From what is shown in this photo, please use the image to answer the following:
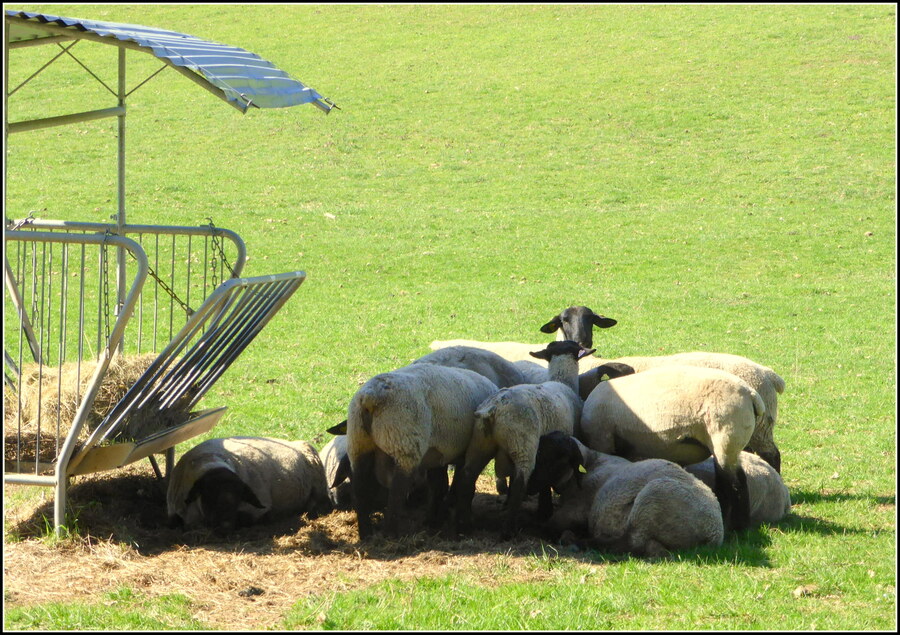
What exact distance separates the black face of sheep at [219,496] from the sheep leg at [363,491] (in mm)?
876

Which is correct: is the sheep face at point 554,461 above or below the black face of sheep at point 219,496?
above

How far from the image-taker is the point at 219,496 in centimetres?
755

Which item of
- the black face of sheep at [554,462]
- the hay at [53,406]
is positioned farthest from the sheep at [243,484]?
the black face of sheep at [554,462]

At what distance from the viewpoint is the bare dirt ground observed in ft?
20.0

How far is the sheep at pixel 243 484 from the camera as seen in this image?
24.8ft

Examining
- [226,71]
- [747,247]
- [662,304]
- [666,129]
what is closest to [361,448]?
[226,71]

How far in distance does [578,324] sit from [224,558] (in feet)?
16.4

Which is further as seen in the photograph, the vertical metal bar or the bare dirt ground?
the vertical metal bar

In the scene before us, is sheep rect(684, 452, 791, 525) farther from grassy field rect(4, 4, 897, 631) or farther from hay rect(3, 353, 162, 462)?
hay rect(3, 353, 162, 462)

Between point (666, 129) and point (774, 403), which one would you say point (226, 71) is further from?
point (666, 129)

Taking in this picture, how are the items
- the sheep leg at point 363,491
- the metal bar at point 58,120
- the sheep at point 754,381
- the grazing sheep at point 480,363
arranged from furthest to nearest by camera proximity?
1. the grazing sheep at point 480,363
2. the sheep at point 754,381
3. the metal bar at point 58,120
4. the sheep leg at point 363,491

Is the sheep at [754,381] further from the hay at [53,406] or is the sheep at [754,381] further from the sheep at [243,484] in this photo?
the hay at [53,406]

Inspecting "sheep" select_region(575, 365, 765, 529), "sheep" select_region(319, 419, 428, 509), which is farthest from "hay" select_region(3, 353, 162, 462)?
"sheep" select_region(575, 365, 765, 529)

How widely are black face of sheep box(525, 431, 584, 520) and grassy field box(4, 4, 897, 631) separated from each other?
86 cm
